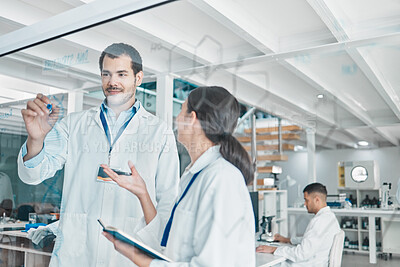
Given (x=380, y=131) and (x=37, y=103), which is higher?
(x=37, y=103)

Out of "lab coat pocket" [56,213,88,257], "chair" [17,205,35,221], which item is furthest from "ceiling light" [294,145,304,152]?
"chair" [17,205,35,221]

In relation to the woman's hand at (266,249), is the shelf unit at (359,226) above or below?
above

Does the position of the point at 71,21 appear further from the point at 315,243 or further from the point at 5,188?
the point at 315,243

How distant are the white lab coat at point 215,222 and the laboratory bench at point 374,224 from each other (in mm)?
122

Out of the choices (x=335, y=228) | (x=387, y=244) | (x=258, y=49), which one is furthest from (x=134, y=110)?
(x=387, y=244)

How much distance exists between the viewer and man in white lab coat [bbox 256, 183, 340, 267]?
947 mm

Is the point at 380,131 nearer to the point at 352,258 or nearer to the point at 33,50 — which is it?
the point at 352,258

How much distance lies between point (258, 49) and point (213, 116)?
22 centimetres

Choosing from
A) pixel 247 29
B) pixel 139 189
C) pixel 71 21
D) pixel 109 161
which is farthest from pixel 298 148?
pixel 71 21

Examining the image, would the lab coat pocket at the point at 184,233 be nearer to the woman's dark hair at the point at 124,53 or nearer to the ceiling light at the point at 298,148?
the ceiling light at the point at 298,148

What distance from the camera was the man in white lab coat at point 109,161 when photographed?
3.73 feet

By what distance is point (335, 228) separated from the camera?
3.13 feet

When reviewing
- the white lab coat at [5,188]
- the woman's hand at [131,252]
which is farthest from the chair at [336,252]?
the white lab coat at [5,188]

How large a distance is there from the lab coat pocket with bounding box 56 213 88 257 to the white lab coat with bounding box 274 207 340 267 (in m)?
0.63
